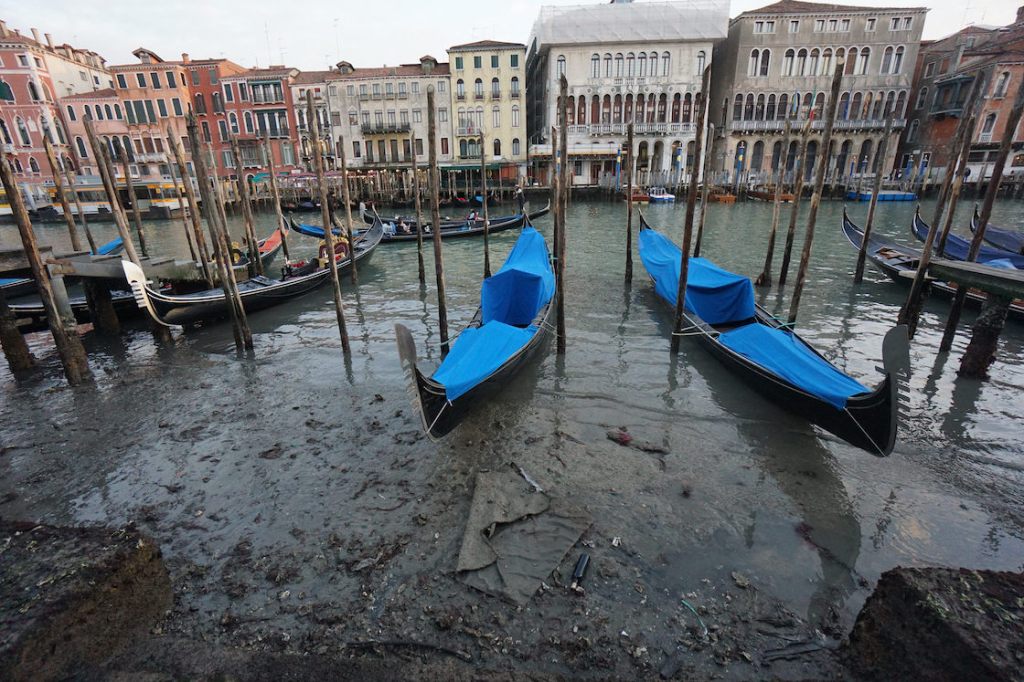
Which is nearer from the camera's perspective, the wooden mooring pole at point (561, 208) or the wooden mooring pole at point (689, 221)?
the wooden mooring pole at point (689, 221)

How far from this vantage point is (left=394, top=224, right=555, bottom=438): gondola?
4508 millimetres

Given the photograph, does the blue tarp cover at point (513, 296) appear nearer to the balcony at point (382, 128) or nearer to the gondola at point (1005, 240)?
the gondola at point (1005, 240)

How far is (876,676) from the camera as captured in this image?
2.46 metres

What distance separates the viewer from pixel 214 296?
881 centimetres

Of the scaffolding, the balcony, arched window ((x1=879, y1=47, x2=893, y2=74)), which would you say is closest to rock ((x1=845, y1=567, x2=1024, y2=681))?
the balcony

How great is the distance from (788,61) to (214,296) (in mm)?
38734

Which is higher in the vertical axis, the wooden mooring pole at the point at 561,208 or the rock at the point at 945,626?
the wooden mooring pole at the point at 561,208

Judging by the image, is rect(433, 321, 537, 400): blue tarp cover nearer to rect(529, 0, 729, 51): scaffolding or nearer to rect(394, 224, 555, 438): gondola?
rect(394, 224, 555, 438): gondola

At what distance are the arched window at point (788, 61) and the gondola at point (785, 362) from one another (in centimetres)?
3295

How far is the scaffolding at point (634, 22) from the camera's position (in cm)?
3231

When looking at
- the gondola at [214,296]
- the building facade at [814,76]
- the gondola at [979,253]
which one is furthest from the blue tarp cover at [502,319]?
the building facade at [814,76]

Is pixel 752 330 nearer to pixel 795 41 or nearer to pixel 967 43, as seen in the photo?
pixel 795 41

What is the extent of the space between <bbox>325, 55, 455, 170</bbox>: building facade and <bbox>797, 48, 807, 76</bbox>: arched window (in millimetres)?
23986

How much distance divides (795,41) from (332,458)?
40545mm
